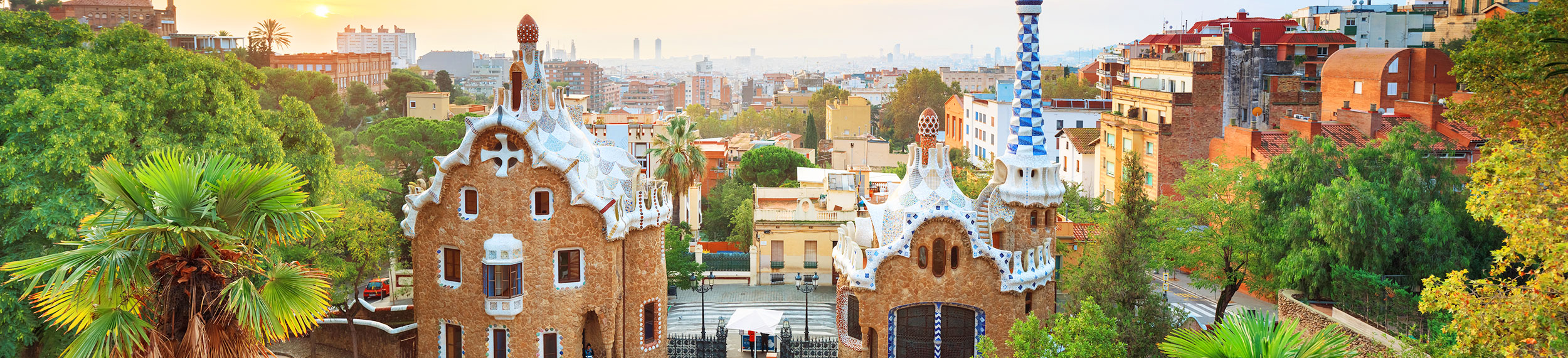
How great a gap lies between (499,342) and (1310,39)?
5106 cm

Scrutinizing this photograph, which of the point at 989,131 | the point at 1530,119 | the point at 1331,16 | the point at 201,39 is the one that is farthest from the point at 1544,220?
the point at 201,39

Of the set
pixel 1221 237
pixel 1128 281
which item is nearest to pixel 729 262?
pixel 1221 237

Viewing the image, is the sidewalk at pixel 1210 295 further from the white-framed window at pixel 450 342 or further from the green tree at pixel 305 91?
the green tree at pixel 305 91

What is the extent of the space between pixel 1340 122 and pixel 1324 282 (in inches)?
674

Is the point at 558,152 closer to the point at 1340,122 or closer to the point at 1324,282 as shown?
the point at 1324,282

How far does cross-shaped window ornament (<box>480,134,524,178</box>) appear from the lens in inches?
1052

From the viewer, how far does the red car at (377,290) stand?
43781 millimetres

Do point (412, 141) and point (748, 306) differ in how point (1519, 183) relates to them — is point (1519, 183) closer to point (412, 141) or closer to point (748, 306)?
point (748, 306)

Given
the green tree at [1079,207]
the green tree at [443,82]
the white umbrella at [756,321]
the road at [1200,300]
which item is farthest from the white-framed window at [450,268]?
the green tree at [443,82]

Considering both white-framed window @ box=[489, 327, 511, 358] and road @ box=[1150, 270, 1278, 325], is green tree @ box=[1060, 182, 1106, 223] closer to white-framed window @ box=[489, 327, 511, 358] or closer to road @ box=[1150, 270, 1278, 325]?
road @ box=[1150, 270, 1278, 325]

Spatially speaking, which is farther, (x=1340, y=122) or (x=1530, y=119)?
(x=1340, y=122)

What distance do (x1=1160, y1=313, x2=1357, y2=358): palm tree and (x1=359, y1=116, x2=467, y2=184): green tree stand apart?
3970 cm

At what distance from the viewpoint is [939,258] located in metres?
27.7

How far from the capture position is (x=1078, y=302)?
1047 inches
